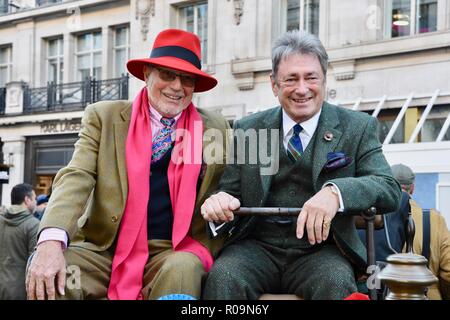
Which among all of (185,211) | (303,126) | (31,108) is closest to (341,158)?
(303,126)

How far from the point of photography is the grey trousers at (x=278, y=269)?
237cm

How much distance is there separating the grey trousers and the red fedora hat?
740mm

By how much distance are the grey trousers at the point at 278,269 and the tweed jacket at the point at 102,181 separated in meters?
0.22

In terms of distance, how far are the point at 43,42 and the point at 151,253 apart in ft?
58.9

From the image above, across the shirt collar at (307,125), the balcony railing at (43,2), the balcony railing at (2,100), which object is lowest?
the shirt collar at (307,125)

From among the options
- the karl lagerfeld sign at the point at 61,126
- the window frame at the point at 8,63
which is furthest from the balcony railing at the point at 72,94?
the window frame at the point at 8,63

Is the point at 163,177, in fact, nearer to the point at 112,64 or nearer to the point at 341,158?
the point at 341,158

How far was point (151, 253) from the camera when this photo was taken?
9.05 feet

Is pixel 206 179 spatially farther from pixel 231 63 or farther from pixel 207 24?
pixel 207 24

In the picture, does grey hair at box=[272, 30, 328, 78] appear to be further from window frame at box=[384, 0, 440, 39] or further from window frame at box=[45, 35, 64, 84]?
window frame at box=[45, 35, 64, 84]

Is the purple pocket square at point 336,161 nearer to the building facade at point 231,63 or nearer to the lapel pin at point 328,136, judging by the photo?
the lapel pin at point 328,136

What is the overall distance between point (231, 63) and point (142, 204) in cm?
1234

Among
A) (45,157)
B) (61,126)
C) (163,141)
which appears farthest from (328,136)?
(45,157)

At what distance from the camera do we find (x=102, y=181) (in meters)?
2.77
